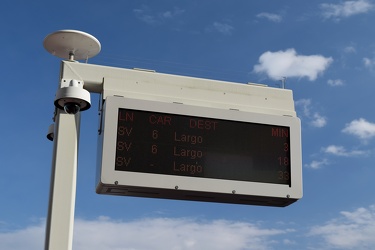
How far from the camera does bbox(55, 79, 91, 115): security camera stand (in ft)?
26.5

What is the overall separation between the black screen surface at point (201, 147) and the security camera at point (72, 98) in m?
0.49

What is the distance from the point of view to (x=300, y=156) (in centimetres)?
892

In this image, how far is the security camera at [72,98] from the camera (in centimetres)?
807

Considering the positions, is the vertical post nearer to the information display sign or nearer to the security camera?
the security camera

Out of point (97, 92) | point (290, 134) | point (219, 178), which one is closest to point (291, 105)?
point (290, 134)

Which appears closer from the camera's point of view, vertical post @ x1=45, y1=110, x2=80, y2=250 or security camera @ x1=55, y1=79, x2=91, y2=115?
vertical post @ x1=45, y1=110, x2=80, y2=250

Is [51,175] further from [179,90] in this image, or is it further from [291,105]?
[291,105]

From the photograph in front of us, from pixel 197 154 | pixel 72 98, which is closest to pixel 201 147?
pixel 197 154

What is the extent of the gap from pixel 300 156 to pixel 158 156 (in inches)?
80.2

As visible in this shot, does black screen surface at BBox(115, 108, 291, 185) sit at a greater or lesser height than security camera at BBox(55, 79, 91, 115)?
lesser

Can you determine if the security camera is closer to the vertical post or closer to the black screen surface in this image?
the vertical post

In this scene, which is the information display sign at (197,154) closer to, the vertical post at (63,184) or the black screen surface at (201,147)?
the black screen surface at (201,147)

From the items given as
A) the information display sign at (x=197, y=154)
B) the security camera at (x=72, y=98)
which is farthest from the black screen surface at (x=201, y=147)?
the security camera at (x=72, y=98)

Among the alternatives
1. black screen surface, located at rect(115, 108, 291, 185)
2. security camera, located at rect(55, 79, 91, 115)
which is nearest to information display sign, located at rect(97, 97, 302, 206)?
black screen surface, located at rect(115, 108, 291, 185)
